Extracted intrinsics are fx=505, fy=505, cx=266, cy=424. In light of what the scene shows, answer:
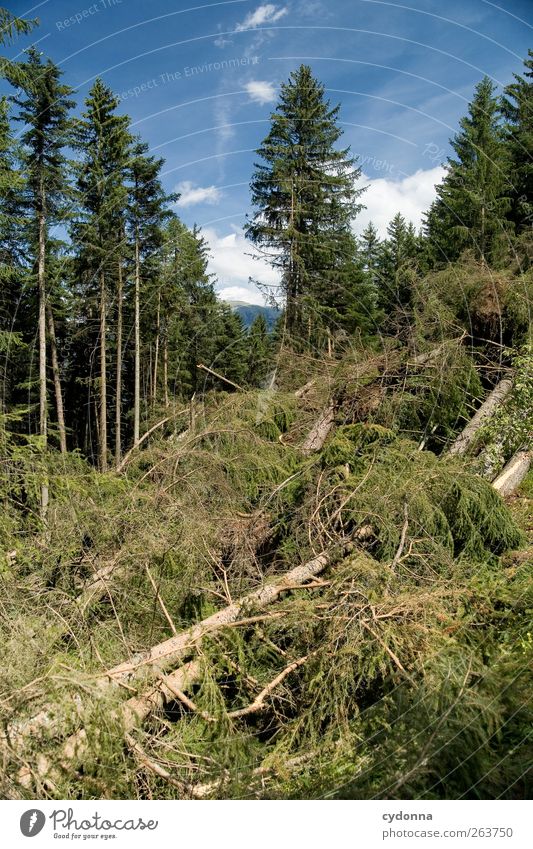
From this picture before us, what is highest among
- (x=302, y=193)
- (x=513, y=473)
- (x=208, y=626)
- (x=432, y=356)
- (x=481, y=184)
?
(x=481, y=184)

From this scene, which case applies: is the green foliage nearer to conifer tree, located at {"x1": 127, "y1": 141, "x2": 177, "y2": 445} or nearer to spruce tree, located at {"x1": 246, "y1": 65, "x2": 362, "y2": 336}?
spruce tree, located at {"x1": 246, "y1": 65, "x2": 362, "y2": 336}

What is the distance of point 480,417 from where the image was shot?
727 cm

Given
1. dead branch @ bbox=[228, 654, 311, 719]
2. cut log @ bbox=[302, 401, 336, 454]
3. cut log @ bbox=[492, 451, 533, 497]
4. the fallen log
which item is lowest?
dead branch @ bbox=[228, 654, 311, 719]

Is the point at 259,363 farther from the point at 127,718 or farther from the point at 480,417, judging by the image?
the point at 127,718

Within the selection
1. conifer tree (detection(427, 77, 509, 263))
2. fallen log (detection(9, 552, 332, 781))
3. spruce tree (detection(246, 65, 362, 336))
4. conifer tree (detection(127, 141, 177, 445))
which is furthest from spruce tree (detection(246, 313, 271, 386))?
fallen log (detection(9, 552, 332, 781))

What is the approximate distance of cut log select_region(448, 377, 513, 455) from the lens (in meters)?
6.69

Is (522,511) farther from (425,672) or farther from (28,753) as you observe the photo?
(28,753)

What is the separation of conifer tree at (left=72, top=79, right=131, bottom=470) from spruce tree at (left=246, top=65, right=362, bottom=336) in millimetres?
9379

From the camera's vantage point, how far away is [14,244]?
13938mm

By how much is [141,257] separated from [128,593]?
584 inches

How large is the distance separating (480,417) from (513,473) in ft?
3.08

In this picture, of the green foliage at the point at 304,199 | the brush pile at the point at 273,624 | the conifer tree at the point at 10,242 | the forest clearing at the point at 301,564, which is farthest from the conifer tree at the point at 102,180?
the brush pile at the point at 273,624

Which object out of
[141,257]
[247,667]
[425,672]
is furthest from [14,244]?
[425,672]

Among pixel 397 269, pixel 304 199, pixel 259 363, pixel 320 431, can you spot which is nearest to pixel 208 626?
pixel 320 431
